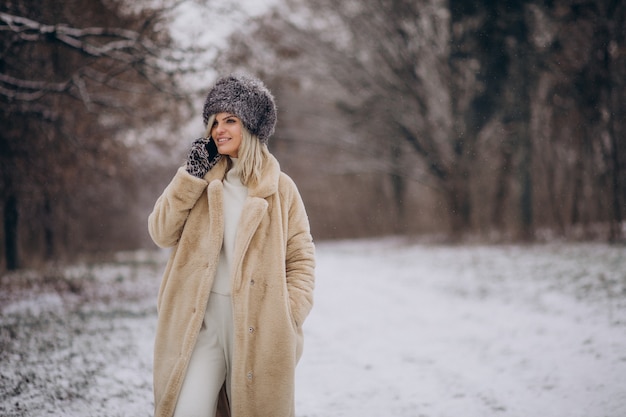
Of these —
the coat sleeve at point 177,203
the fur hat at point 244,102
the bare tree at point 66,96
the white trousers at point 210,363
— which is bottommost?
the white trousers at point 210,363

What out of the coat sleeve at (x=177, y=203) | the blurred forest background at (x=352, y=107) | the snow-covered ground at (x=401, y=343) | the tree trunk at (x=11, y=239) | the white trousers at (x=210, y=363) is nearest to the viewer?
the white trousers at (x=210, y=363)

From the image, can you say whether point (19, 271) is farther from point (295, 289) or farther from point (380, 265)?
point (295, 289)

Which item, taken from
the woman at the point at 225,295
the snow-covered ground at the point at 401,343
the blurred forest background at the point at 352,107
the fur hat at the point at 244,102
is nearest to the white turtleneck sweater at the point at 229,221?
the woman at the point at 225,295

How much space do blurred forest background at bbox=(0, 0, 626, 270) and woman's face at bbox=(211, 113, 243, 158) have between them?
449 cm

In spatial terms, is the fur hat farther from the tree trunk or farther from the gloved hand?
the tree trunk

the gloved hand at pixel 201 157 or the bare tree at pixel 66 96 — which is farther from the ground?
the bare tree at pixel 66 96

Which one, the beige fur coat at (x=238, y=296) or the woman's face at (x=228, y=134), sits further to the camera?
the woman's face at (x=228, y=134)

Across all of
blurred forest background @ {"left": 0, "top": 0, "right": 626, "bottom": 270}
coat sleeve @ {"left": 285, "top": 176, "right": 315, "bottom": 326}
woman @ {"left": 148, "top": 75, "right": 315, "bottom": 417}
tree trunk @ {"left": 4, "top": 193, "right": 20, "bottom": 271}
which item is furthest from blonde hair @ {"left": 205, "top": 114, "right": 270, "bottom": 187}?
tree trunk @ {"left": 4, "top": 193, "right": 20, "bottom": 271}

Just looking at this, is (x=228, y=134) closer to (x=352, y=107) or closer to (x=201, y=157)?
(x=201, y=157)

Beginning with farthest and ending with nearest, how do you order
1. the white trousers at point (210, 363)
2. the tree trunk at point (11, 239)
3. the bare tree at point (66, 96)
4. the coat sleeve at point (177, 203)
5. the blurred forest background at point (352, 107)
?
the tree trunk at point (11, 239)
the blurred forest background at point (352, 107)
the bare tree at point (66, 96)
the coat sleeve at point (177, 203)
the white trousers at point (210, 363)

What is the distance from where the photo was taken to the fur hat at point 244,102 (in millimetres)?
2814

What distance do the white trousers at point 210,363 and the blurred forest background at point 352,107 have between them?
16.6 ft

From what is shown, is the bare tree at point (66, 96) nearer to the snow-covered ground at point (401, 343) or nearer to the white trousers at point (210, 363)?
the snow-covered ground at point (401, 343)

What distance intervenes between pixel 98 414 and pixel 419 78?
56.9 feet
